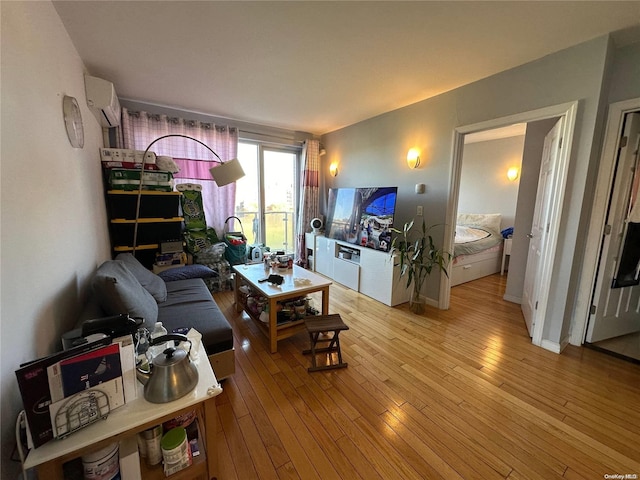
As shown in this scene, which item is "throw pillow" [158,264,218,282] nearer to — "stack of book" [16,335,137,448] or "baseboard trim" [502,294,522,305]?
"stack of book" [16,335,137,448]

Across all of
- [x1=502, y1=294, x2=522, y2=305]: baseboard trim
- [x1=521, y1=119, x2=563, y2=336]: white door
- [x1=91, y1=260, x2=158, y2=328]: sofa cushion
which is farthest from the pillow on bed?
[x1=91, y1=260, x2=158, y2=328]: sofa cushion

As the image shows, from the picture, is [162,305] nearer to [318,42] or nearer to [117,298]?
[117,298]

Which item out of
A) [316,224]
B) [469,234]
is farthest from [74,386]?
[469,234]

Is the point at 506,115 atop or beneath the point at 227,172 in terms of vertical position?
atop

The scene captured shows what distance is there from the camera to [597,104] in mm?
1817

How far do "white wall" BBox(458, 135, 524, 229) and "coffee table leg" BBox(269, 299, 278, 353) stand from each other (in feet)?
13.7

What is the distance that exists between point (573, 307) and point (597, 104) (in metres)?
1.61

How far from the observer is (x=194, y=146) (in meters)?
3.45

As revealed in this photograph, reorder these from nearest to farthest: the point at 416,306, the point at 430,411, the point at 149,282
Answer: the point at 430,411 → the point at 149,282 → the point at 416,306

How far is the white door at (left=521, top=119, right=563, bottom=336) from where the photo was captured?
2.21 meters

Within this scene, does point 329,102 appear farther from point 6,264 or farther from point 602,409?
point 602,409

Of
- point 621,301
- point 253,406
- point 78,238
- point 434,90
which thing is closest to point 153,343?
point 253,406

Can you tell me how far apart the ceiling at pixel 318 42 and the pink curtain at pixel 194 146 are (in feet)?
1.32

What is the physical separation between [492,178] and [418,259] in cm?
330
